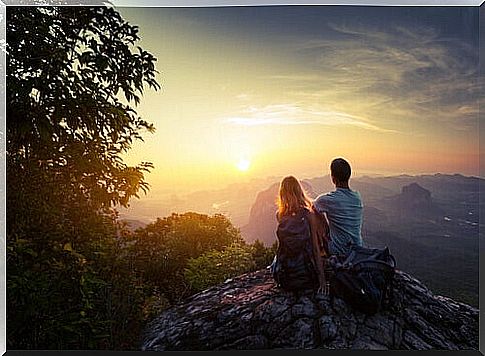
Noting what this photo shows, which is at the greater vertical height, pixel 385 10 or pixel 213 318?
pixel 385 10

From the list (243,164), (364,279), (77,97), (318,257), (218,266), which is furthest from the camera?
(243,164)

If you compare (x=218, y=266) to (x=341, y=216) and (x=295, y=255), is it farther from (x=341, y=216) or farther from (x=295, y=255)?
(x=341, y=216)

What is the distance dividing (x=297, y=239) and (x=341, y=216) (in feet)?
1.46

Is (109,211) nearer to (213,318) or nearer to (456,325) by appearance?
(213,318)

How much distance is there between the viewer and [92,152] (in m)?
6.80

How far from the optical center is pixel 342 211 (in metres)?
6.79

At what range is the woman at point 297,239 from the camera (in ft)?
21.5

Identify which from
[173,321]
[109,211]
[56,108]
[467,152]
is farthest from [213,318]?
[467,152]

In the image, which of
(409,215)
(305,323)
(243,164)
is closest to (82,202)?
(243,164)

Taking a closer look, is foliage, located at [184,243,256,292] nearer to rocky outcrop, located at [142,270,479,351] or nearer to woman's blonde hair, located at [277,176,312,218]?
rocky outcrop, located at [142,270,479,351]

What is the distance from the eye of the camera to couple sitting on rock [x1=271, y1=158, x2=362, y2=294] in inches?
259

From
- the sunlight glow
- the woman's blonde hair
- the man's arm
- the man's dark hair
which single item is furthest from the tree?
the man's dark hair

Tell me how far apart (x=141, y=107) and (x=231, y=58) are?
0.86 metres

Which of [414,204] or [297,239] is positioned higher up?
[414,204]
